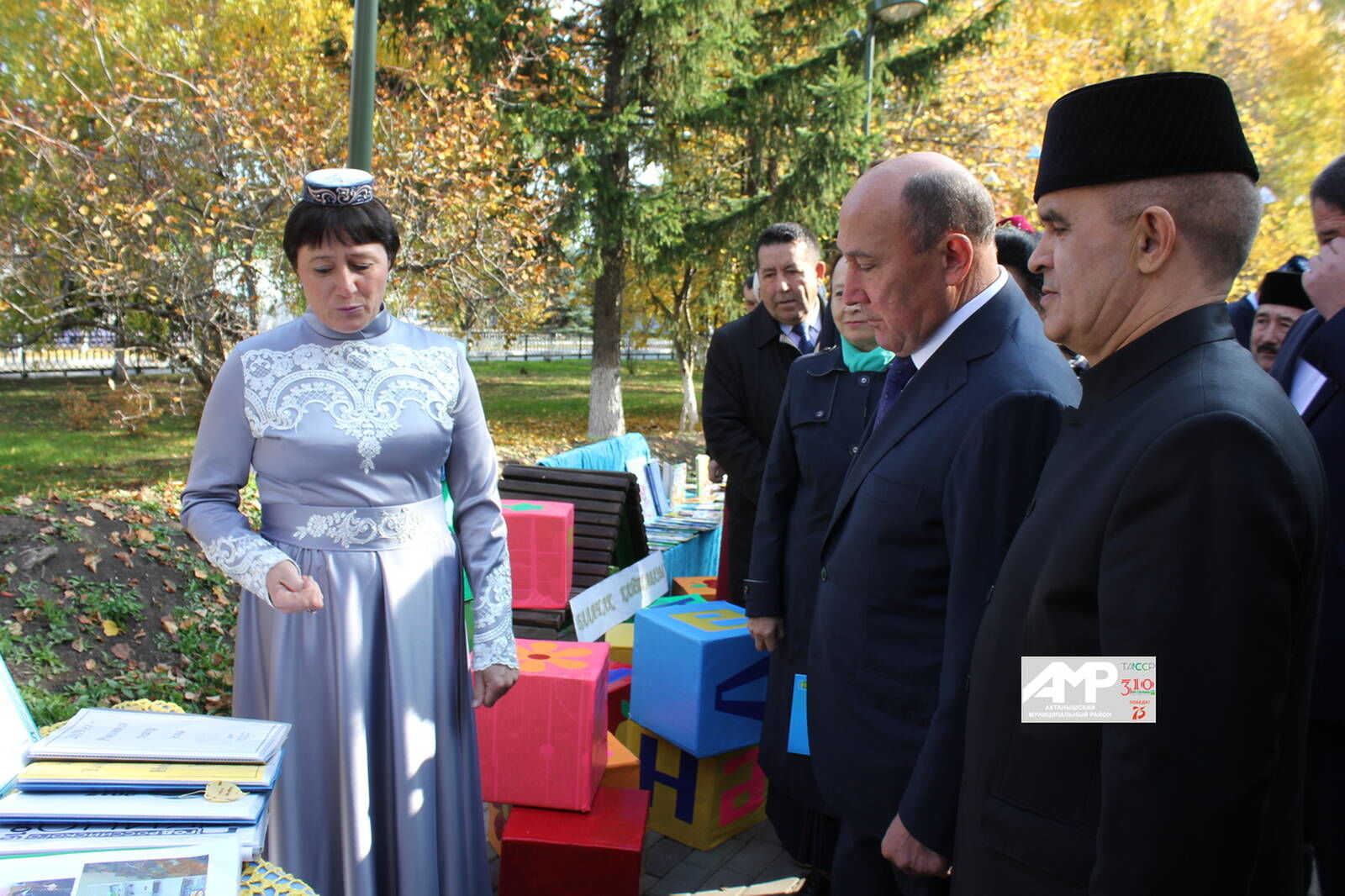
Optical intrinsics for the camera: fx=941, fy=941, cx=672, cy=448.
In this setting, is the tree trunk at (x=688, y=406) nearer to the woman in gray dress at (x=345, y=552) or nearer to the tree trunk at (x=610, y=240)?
the tree trunk at (x=610, y=240)

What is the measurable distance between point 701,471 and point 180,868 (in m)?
7.11

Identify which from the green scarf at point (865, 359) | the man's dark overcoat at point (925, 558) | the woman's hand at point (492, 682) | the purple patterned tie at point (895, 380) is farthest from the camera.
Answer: the green scarf at point (865, 359)

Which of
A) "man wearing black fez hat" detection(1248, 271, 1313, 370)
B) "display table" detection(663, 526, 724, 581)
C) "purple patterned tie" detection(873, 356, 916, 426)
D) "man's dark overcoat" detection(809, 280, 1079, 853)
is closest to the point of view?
"man's dark overcoat" detection(809, 280, 1079, 853)

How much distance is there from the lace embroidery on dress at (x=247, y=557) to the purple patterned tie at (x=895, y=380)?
4.97ft

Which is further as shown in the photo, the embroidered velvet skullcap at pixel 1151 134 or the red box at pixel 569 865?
the red box at pixel 569 865

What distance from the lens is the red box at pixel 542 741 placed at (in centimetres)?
313

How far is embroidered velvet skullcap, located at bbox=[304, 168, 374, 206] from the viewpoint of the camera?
2379mm

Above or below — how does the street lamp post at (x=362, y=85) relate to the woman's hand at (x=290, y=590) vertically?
above

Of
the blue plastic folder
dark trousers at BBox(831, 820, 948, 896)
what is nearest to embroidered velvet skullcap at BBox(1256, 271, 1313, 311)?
the blue plastic folder

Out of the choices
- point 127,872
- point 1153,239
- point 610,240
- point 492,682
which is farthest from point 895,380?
point 610,240

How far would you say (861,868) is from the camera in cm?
228

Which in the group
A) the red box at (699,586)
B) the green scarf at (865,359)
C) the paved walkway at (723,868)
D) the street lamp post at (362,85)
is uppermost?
the street lamp post at (362,85)

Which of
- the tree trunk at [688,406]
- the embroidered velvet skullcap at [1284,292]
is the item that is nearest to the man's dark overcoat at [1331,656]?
the embroidered velvet skullcap at [1284,292]

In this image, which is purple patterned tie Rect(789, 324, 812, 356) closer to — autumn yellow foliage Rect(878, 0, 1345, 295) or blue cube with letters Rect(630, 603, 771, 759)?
blue cube with letters Rect(630, 603, 771, 759)
